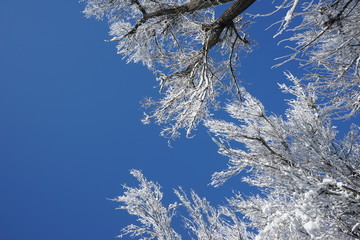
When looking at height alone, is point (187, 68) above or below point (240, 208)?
above

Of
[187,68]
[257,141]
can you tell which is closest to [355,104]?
[257,141]

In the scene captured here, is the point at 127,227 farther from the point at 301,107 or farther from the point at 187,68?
the point at 301,107

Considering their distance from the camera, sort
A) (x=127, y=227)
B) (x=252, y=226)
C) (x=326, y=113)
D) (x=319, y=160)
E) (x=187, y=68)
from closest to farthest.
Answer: (x=319, y=160) < (x=326, y=113) < (x=252, y=226) < (x=187, y=68) < (x=127, y=227)

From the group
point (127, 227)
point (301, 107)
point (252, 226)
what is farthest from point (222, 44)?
point (127, 227)

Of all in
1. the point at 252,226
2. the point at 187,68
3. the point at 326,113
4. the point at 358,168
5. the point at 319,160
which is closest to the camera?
the point at 319,160

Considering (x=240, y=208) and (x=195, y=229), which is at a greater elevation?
(x=195, y=229)

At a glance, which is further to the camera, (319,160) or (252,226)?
(252,226)

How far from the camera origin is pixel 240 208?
5.33m

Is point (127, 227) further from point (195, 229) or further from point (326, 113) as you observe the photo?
point (326, 113)

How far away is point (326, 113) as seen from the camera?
4.44m

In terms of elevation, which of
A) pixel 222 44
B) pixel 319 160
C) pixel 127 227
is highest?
pixel 222 44

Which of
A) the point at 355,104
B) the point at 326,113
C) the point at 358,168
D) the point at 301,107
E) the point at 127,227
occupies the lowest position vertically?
the point at 358,168

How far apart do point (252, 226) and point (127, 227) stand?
327 centimetres

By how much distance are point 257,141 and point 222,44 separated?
2.81 m
